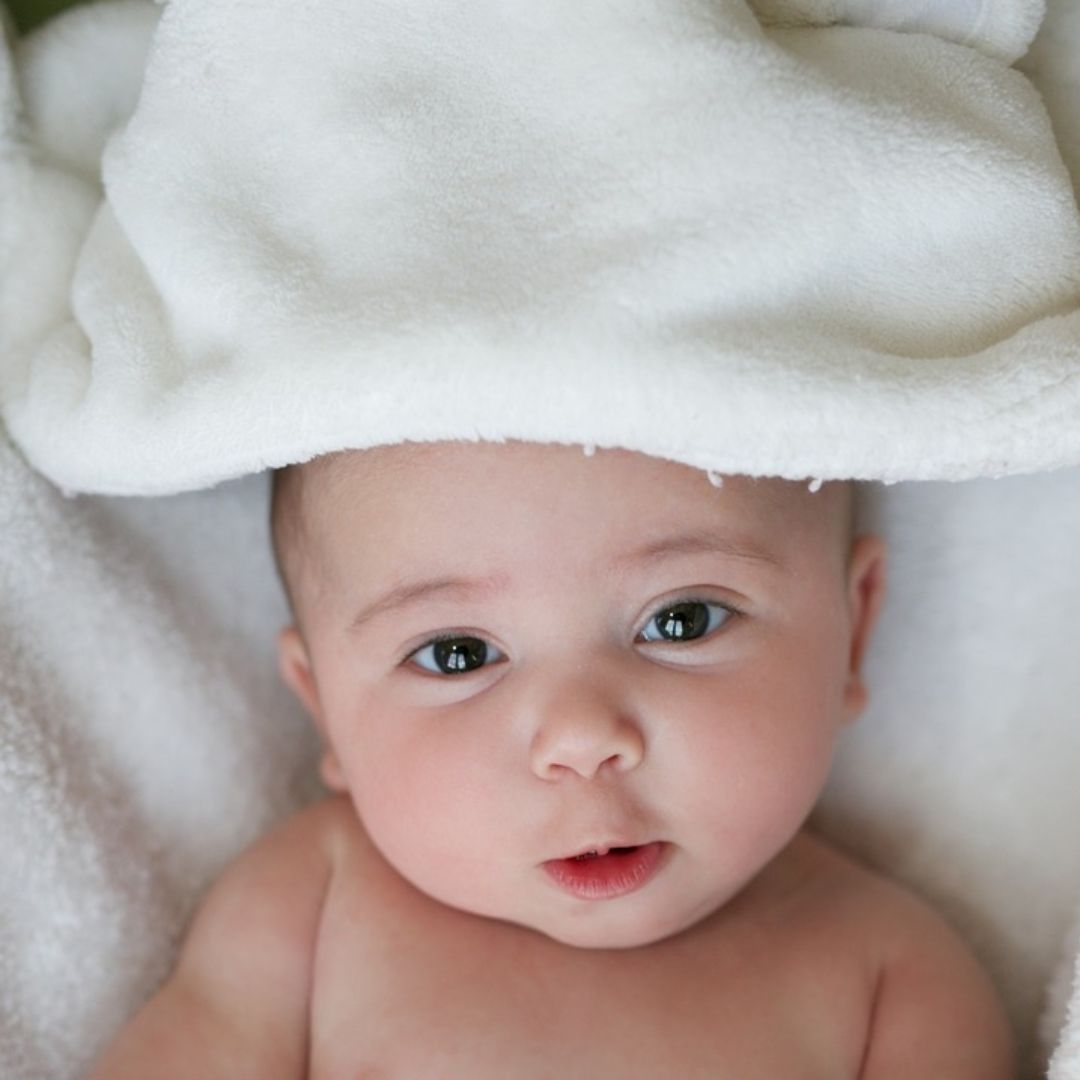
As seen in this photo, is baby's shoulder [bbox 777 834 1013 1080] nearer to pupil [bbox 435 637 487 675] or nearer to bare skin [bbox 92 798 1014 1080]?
bare skin [bbox 92 798 1014 1080]

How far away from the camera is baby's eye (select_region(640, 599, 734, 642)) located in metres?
1.33

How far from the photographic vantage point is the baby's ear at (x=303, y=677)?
1542mm

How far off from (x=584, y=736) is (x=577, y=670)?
65 mm

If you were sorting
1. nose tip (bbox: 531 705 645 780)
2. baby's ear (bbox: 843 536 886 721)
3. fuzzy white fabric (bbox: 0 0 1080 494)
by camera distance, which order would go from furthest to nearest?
baby's ear (bbox: 843 536 886 721) → nose tip (bbox: 531 705 645 780) → fuzzy white fabric (bbox: 0 0 1080 494)

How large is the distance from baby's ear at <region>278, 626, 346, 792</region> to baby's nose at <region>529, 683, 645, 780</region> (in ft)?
1.10

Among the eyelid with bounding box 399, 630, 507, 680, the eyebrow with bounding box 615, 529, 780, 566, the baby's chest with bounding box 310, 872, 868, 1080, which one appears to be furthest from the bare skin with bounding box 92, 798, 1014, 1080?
the eyebrow with bounding box 615, 529, 780, 566

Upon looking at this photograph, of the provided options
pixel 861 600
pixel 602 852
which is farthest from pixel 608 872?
pixel 861 600

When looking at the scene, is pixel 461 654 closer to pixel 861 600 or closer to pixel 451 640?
pixel 451 640

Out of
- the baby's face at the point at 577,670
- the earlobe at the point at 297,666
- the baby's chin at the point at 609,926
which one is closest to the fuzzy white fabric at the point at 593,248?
the baby's face at the point at 577,670

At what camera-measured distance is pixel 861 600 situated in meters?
1.53

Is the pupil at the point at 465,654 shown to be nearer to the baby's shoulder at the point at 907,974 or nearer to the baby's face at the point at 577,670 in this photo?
the baby's face at the point at 577,670

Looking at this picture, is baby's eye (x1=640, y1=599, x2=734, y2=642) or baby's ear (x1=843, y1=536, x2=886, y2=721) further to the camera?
baby's ear (x1=843, y1=536, x2=886, y2=721)

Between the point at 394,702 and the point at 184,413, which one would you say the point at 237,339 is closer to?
the point at 184,413

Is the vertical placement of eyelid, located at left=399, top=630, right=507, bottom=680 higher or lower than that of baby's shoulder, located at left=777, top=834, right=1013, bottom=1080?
higher
